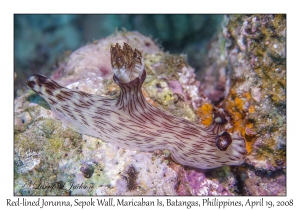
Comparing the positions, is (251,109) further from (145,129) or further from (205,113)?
(145,129)

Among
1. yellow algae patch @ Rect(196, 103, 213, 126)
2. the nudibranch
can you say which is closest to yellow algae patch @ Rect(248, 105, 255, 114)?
the nudibranch

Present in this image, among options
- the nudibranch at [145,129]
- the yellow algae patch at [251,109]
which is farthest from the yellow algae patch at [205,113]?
the yellow algae patch at [251,109]

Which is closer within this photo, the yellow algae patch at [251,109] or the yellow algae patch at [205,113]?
the yellow algae patch at [251,109]

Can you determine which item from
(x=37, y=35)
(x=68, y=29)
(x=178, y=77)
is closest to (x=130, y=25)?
(x=68, y=29)

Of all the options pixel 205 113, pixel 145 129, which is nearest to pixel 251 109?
pixel 205 113

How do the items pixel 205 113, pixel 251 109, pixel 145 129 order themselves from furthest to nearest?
pixel 205 113 → pixel 251 109 → pixel 145 129

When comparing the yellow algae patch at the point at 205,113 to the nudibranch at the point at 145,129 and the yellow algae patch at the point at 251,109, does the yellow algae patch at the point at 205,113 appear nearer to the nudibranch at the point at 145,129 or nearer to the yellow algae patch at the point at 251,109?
the nudibranch at the point at 145,129
